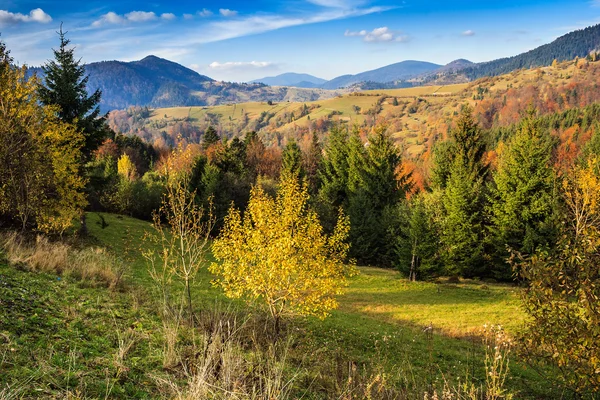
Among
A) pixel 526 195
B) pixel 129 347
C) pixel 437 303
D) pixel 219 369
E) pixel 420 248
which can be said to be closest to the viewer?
pixel 219 369

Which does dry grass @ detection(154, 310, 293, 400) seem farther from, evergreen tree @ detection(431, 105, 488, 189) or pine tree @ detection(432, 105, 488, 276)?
evergreen tree @ detection(431, 105, 488, 189)

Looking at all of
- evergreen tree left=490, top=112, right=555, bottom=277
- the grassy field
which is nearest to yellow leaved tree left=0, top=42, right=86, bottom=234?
the grassy field

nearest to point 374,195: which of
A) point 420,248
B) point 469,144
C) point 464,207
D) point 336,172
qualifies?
point 336,172

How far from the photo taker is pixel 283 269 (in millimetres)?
11836

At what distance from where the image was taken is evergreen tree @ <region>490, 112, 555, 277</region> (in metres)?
31.4

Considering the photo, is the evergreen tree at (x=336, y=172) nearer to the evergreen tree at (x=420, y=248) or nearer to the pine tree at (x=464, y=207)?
the pine tree at (x=464, y=207)

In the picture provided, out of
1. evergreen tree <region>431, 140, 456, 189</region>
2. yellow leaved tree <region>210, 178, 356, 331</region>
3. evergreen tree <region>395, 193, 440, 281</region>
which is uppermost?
evergreen tree <region>431, 140, 456, 189</region>

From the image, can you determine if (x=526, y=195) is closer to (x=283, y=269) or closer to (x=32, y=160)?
(x=283, y=269)

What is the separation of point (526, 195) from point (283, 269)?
29555 millimetres

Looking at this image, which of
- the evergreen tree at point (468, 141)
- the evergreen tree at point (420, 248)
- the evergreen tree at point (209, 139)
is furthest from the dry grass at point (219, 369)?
the evergreen tree at point (209, 139)

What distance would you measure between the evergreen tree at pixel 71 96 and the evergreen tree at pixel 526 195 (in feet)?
119

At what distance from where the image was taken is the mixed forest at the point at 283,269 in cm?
598

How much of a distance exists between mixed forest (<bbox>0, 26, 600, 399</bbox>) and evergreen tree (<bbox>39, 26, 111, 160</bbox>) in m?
0.15

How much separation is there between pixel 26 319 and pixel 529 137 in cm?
3737
